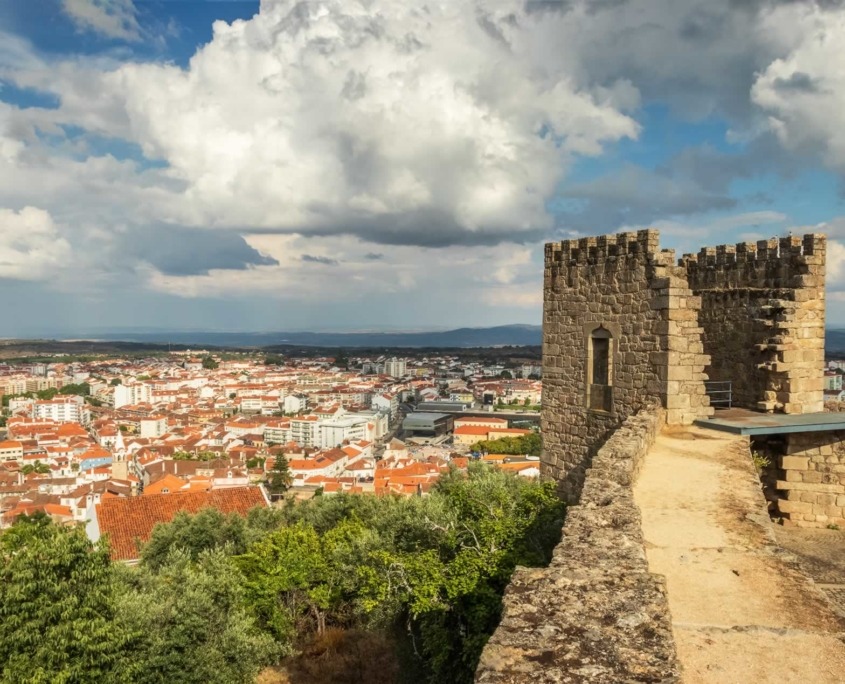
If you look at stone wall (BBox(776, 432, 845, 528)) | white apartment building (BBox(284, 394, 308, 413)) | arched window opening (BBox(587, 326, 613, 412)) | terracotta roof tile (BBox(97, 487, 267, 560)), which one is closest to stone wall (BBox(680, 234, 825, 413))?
stone wall (BBox(776, 432, 845, 528))

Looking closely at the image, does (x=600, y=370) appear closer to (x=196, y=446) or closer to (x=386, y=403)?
(x=196, y=446)

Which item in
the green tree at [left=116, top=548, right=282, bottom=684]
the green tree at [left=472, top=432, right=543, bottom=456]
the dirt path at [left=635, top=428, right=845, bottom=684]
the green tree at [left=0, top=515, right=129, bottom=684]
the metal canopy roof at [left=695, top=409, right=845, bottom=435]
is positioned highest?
the metal canopy roof at [left=695, top=409, right=845, bottom=435]

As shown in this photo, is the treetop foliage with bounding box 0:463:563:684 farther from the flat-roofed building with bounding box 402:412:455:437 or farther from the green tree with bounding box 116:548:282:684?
the flat-roofed building with bounding box 402:412:455:437

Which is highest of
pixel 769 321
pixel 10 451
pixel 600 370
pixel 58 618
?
pixel 769 321

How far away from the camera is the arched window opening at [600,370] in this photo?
400 inches

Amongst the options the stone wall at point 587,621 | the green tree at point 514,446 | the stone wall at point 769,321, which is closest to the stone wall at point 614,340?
the stone wall at point 769,321

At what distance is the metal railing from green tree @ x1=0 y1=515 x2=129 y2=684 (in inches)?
390

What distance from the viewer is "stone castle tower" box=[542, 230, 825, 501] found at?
936cm

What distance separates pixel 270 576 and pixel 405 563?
8100 mm

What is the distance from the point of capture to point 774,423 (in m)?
8.96

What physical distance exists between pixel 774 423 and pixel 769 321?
1.78m

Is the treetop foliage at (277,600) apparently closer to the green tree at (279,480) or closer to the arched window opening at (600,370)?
the arched window opening at (600,370)

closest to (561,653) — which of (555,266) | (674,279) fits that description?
(674,279)

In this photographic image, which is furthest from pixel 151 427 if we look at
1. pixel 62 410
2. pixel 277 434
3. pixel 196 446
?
pixel 62 410
